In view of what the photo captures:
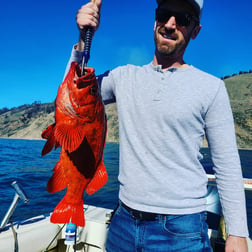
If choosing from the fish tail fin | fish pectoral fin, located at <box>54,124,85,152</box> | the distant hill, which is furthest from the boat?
the distant hill

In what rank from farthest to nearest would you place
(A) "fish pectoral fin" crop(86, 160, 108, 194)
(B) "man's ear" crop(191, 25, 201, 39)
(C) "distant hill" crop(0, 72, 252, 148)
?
(C) "distant hill" crop(0, 72, 252, 148) < (B) "man's ear" crop(191, 25, 201, 39) < (A) "fish pectoral fin" crop(86, 160, 108, 194)

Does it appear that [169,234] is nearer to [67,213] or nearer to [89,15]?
[67,213]

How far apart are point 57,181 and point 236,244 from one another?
1.43 m

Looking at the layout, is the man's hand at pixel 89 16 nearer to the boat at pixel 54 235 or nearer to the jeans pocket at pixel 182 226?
the jeans pocket at pixel 182 226

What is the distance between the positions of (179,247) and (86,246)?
9.41 feet

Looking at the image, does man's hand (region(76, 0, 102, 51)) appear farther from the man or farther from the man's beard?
the man's beard

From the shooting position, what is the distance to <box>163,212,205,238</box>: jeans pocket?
2.03 m

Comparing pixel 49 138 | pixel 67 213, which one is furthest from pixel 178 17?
pixel 67 213

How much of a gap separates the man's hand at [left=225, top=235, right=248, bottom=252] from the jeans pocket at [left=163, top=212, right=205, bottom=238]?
0.81ft

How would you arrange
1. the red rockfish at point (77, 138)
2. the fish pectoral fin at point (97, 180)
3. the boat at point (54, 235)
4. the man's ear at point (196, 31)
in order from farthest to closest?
the boat at point (54, 235) → the man's ear at point (196, 31) → the fish pectoral fin at point (97, 180) → the red rockfish at point (77, 138)

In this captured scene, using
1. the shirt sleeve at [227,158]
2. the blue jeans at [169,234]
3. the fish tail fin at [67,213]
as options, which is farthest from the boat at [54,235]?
the shirt sleeve at [227,158]

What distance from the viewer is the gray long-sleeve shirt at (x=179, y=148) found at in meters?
2.07

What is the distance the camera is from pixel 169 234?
6.68 feet

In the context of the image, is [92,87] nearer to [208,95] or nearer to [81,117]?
[81,117]
